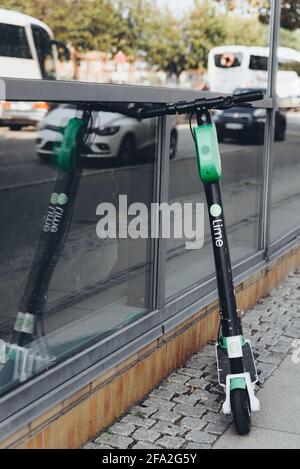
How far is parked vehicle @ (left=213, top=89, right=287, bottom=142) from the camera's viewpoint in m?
5.93

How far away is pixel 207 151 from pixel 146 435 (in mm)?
1343

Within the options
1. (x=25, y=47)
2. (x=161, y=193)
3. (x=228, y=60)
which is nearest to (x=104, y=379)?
(x=161, y=193)

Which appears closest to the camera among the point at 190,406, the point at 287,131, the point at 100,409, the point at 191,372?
the point at 100,409

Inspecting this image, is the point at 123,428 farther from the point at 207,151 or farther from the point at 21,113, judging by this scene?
the point at 21,113

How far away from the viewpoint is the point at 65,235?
13.5 ft

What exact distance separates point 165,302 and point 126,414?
777mm

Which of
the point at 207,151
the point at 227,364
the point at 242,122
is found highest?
the point at 207,151

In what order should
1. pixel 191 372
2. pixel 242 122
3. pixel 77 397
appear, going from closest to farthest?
pixel 77 397 < pixel 191 372 < pixel 242 122

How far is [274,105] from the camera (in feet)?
20.9

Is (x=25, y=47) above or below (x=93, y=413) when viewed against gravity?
above

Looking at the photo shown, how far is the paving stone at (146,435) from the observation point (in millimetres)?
3836

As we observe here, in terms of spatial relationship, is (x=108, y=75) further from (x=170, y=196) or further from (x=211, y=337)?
(x=211, y=337)

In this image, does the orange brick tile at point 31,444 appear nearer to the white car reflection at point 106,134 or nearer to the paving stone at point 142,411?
the paving stone at point 142,411

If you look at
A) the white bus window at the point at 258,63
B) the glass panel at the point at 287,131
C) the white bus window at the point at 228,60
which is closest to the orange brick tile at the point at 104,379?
the white bus window at the point at 228,60
